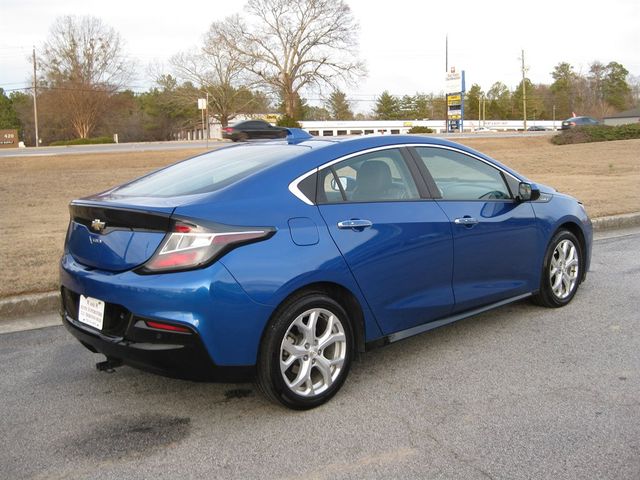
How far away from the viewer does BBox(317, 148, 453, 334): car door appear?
12.1ft

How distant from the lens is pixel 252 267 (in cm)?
320

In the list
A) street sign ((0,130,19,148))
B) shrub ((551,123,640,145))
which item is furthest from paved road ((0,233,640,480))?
street sign ((0,130,19,148))

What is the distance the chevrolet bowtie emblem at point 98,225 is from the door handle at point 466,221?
7.37ft

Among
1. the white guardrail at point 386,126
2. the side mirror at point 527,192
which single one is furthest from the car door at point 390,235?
the white guardrail at point 386,126

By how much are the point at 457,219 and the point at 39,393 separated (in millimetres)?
2885

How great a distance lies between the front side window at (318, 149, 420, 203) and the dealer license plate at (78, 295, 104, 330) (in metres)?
1.33

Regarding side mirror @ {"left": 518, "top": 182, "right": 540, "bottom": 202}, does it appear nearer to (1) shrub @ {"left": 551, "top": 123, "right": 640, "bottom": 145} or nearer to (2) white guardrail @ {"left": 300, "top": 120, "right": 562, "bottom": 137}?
(1) shrub @ {"left": 551, "top": 123, "right": 640, "bottom": 145}

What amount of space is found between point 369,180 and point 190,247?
1.35 m

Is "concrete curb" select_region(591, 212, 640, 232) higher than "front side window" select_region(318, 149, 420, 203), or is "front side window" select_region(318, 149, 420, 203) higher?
"front side window" select_region(318, 149, 420, 203)

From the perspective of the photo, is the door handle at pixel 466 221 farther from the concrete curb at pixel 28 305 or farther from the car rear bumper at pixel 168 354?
the concrete curb at pixel 28 305

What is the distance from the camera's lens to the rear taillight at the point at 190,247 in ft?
10.3

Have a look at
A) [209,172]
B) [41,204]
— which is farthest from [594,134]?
[209,172]

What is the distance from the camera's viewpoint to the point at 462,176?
4645 millimetres

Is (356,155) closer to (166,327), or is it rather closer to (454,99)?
(166,327)
